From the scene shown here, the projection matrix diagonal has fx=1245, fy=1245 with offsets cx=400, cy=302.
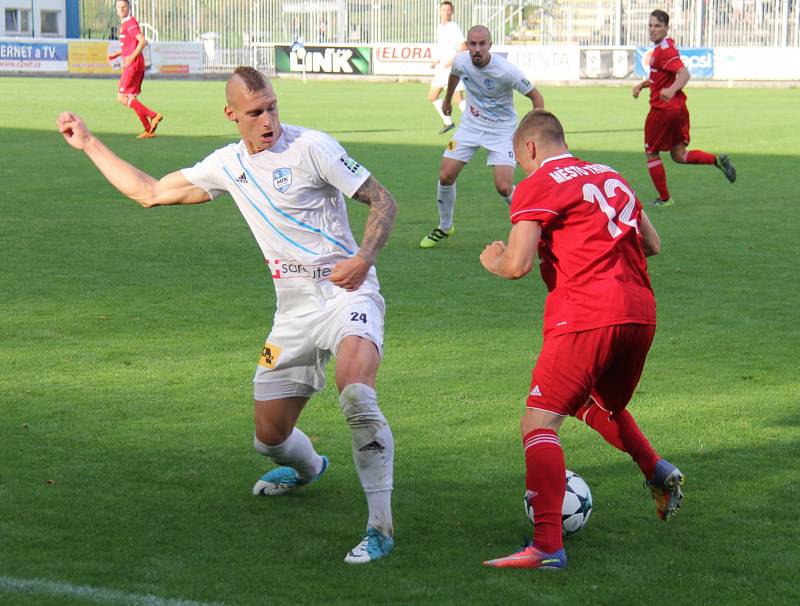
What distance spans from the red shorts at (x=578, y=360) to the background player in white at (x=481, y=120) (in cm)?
742

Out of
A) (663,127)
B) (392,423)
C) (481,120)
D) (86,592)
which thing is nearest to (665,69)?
(663,127)

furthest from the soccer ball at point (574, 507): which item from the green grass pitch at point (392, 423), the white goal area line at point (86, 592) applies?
the white goal area line at point (86, 592)

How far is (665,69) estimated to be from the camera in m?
15.0

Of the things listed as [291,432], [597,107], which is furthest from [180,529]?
[597,107]

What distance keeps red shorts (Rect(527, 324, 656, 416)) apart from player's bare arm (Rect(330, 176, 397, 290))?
760mm

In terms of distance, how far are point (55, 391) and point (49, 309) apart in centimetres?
226

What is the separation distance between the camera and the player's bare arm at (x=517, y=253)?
440cm

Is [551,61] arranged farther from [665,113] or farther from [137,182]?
[137,182]

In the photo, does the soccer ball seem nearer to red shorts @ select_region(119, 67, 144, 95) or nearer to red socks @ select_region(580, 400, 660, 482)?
red socks @ select_region(580, 400, 660, 482)

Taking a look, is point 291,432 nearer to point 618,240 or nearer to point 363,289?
point 363,289

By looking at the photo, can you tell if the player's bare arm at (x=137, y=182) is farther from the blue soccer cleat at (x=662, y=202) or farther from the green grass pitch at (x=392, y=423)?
the blue soccer cleat at (x=662, y=202)

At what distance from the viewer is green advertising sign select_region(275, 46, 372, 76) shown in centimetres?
4894

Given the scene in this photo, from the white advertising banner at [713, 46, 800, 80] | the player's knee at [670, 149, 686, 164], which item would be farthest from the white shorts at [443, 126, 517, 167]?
the white advertising banner at [713, 46, 800, 80]

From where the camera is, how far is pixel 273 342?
16.8 ft
